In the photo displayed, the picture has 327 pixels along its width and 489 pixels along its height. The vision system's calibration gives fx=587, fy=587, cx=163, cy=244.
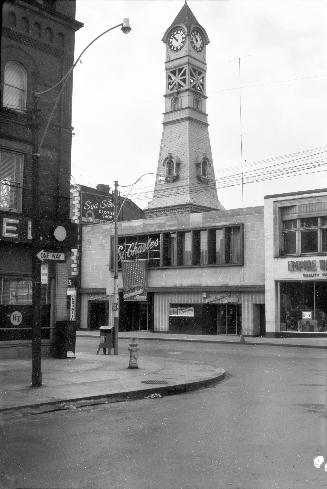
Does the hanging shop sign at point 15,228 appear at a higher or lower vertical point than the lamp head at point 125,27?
lower

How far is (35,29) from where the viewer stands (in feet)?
68.4

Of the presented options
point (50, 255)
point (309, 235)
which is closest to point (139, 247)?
point (309, 235)

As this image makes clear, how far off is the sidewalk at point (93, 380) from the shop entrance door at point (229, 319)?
63.2ft

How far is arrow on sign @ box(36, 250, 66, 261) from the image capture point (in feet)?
43.1

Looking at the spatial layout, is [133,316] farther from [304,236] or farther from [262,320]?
[304,236]

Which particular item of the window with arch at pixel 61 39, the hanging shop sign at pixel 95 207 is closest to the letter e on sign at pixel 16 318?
the window with arch at pixel 61 39

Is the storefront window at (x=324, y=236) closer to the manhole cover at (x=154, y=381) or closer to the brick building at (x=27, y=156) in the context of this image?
the brick building at (x=27, y=156)

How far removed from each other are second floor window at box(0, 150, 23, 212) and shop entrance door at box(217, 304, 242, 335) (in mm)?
21629

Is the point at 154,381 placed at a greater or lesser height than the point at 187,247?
lesser

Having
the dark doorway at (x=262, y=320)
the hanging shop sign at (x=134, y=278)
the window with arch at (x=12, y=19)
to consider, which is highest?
the window with arch at (x=12, y=19)

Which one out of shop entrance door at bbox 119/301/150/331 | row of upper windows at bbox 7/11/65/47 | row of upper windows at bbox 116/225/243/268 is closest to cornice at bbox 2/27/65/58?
row of upper windows at bbox 7/11/65/47

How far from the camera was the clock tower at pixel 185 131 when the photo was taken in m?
61.3

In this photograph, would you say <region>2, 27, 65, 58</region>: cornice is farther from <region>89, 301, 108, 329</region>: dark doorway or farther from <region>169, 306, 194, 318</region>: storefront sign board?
<region>89, 301, 108, 329</region>: dark doorway

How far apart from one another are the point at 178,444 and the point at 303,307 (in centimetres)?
2861
